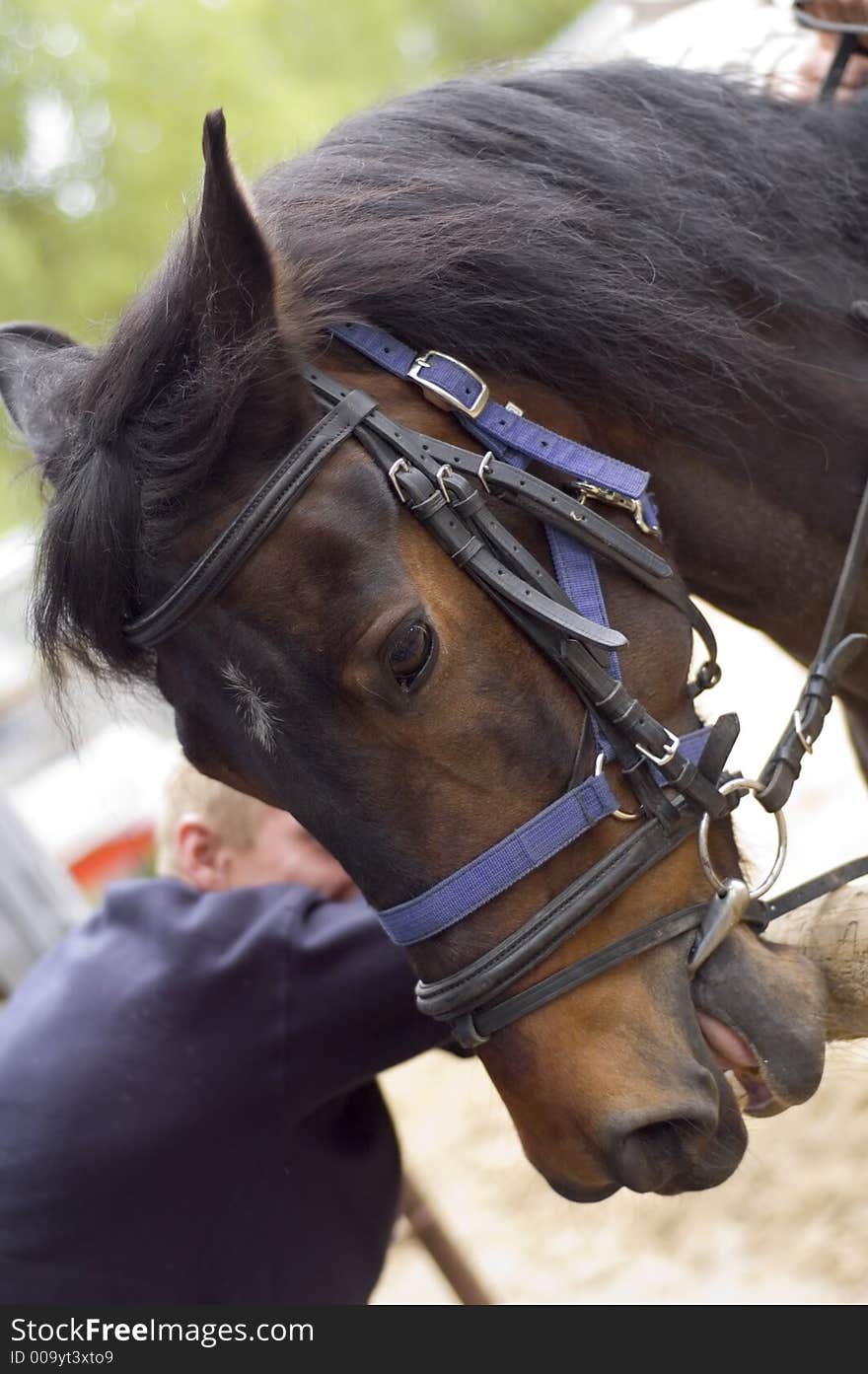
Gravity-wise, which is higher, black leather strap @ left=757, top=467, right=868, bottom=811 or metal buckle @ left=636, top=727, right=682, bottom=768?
metal buckle @ left=636, top=727, right=682, bottom=768

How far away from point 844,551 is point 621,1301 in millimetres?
2947

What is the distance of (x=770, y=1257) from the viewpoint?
390 centimetres

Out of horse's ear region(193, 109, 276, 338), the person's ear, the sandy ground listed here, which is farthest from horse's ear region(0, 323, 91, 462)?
the sandy ground

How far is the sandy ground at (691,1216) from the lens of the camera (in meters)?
3.83

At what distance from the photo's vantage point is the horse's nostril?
1.63 metres

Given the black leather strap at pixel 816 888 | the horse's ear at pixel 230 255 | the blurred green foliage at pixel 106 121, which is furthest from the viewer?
the blurred green foliage at pixel 106 121

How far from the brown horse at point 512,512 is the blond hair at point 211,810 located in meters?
1.06

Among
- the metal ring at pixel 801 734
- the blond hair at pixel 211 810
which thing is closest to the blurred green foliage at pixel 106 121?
the blond hair at pixel 211 810

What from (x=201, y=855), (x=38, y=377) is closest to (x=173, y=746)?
(x=201, y=855)

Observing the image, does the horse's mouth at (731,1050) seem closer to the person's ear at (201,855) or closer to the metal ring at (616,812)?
the metal ring at (616,812)

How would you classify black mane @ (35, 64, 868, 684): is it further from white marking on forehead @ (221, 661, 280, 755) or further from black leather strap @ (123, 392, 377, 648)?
white marking on forehead @ (221, 661, 280, 755)

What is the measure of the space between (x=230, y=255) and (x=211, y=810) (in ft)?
5.37

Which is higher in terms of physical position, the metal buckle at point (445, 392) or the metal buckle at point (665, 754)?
the metal buckle at point (445, 392)

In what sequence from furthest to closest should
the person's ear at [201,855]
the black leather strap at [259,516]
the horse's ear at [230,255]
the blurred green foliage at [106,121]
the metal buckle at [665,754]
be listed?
1. the blurred green foliage at [106,121]
2. the person's ear at [201,855]
3. the metal buckle at [665,754]
4. the black leather strap at [259,516]
5. the horse's ear at [230,255]
